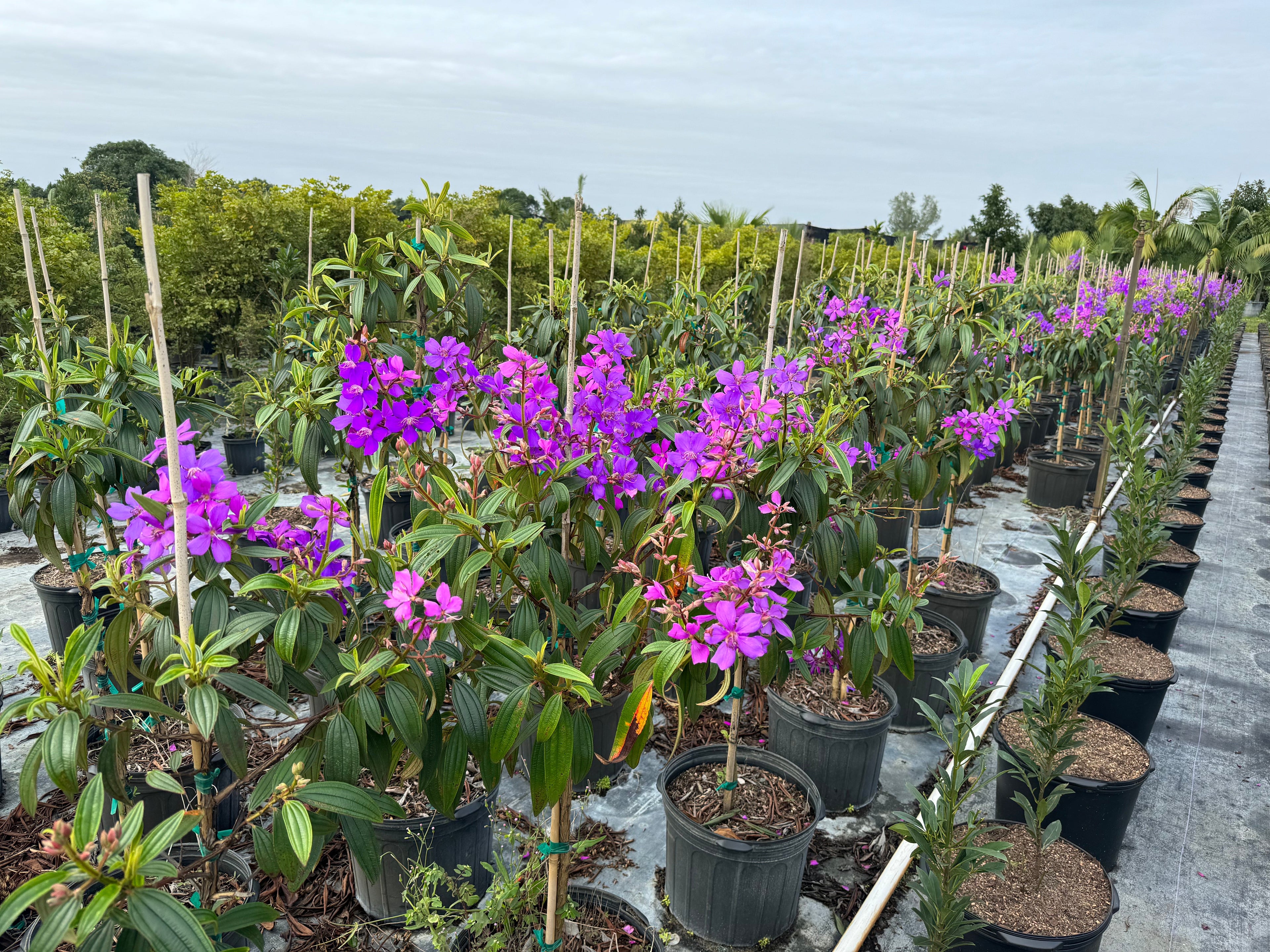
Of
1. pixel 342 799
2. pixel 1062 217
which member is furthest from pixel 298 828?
pixel 1062 217

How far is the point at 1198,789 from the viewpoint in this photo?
8.98 feet

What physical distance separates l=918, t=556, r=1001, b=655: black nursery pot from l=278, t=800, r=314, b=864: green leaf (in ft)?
9.65

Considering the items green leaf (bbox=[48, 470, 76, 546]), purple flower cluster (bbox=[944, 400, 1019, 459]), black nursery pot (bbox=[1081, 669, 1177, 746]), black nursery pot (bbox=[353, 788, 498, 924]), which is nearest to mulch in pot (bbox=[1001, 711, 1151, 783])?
black nursery pot (bbox=[1081, 669, 1177, 746])

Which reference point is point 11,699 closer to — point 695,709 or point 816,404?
point 695,709

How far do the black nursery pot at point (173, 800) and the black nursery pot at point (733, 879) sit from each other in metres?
1.12

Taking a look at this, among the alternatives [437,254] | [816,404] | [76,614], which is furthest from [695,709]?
[76,614]

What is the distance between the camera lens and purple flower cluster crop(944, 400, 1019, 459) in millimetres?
2820

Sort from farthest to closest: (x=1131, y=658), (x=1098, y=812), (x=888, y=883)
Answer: (x=1131, y=658), (x=1098, y=812), (x=888, y=883)

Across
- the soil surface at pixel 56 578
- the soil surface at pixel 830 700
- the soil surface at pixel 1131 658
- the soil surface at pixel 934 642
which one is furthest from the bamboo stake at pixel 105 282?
the soil surface at pixel 1131 658

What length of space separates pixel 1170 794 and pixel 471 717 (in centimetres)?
272

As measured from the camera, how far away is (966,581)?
3572 mm

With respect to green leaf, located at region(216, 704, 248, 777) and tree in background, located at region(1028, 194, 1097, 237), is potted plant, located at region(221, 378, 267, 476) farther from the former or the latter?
tree in background, located at region(1028, 194, 1097, 237)

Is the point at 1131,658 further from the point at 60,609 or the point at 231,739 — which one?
the point at 60,609

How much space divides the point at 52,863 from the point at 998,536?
16.6ft
